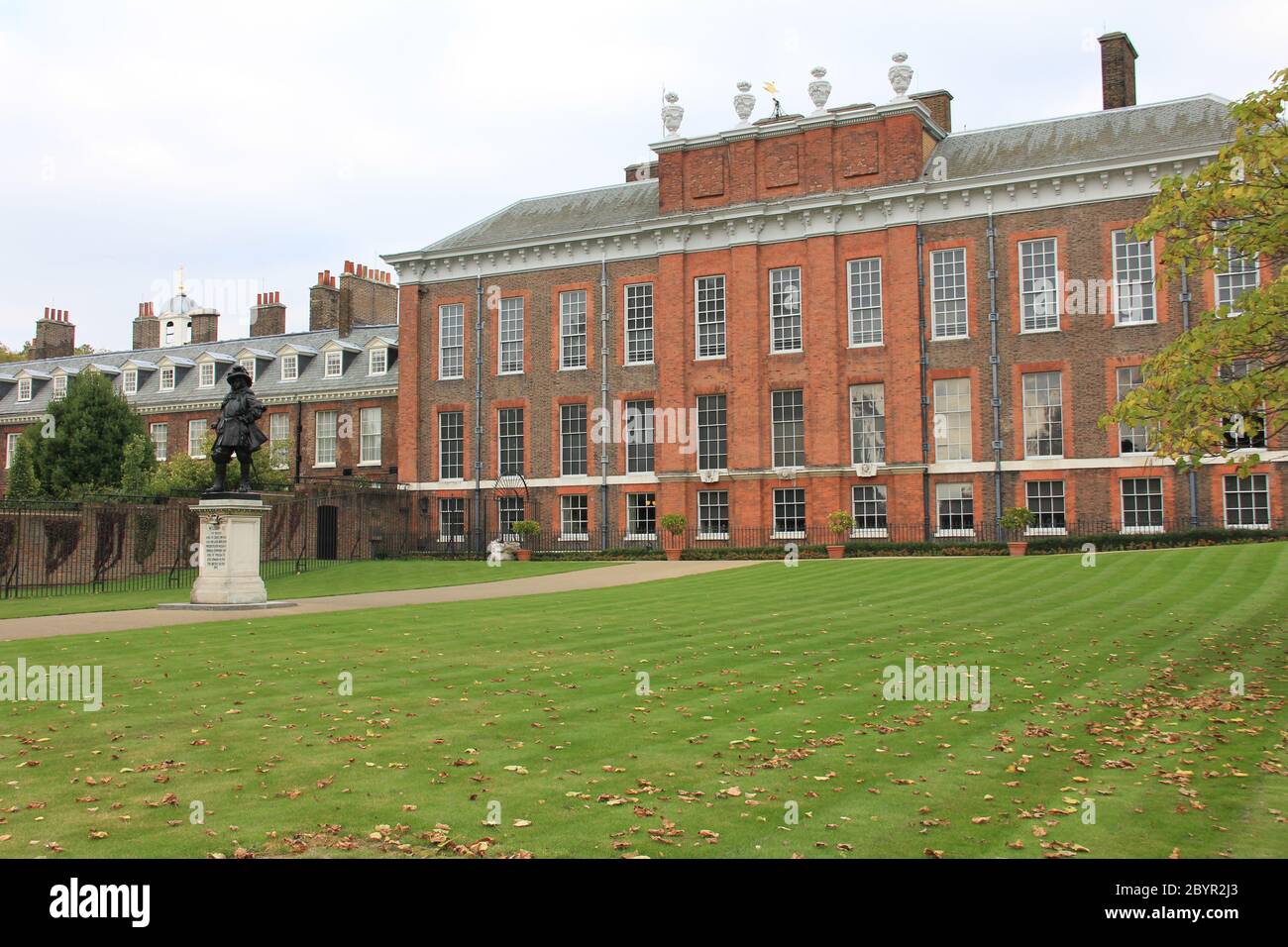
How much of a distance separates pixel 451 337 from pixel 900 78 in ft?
69.0

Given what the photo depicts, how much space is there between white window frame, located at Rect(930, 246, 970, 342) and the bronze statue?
936 inches

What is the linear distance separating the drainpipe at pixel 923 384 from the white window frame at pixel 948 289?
0.31 meters

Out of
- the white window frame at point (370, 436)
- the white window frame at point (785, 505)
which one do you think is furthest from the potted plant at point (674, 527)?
the white window frame at point (370, 436)

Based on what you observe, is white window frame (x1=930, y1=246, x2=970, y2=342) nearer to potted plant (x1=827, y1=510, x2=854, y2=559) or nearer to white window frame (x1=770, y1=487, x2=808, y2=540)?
potted plant (x1=827, y1=510, x2=854, y2=559)

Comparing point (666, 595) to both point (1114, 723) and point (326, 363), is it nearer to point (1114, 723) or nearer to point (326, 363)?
point (1114, 723)

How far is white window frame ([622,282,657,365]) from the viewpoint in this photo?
42938 mm

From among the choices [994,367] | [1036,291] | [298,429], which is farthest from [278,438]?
[1036,291]

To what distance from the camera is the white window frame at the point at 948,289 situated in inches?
1468

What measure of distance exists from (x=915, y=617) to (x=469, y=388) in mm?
31871

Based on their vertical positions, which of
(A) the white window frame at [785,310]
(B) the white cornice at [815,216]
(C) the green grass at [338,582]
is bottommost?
(C) the green grass at [338,582]

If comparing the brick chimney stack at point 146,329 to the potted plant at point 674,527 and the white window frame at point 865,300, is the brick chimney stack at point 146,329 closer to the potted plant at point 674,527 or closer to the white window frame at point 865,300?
the potted plant at point 674,527

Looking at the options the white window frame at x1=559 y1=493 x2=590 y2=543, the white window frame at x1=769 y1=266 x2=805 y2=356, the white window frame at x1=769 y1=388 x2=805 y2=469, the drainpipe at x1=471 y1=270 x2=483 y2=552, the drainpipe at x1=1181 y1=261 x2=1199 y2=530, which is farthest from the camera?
the drainpipe at x1=471 y1=270 x2=483 y2=552

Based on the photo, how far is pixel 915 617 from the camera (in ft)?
57.3

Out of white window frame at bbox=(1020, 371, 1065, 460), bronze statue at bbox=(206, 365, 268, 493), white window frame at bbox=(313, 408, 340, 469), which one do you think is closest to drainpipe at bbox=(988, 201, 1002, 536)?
white window frame at bbox=(1020, 371, 1065, 460)
